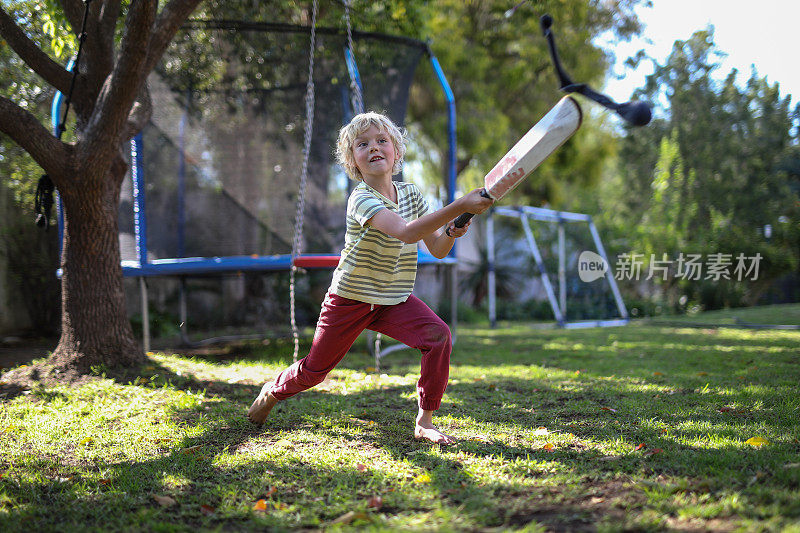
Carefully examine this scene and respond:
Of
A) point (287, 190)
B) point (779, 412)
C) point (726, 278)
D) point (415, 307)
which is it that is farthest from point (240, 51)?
point (726, 278)

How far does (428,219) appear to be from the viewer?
2.23 m

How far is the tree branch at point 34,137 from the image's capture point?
3805 mm

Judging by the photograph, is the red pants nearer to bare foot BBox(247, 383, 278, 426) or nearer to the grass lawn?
bare foot BBox(247, 383, 278, 426)

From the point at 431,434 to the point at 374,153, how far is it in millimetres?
1259

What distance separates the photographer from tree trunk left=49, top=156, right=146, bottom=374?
159 inches

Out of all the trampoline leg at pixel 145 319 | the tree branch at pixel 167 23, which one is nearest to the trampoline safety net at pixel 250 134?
the trampoline leg at pixel 145 319

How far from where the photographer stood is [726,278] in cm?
1194

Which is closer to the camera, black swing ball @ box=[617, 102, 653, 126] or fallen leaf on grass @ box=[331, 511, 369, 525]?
fallen leaf on grass @ box=[331, 511, 369, 525]

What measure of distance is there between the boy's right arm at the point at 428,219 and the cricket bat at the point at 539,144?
0.05m

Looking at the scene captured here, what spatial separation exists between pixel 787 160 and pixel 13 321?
1332cm

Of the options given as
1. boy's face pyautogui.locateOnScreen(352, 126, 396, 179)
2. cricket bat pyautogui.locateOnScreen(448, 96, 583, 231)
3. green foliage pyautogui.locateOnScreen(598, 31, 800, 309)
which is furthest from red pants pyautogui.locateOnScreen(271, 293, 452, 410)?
green foliage pyautogui.locateOnScreen(598, 31, 800, 309)

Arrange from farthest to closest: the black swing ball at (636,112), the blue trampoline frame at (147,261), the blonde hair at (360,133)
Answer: the blue trampoline frame at (147,261), the blonde hair at (360,133), the black swing ball at (636,112)

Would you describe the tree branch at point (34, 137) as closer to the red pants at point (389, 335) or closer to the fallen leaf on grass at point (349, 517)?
the red pants at point (389, 335)

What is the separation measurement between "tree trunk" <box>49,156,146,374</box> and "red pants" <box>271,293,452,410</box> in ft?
6.32
